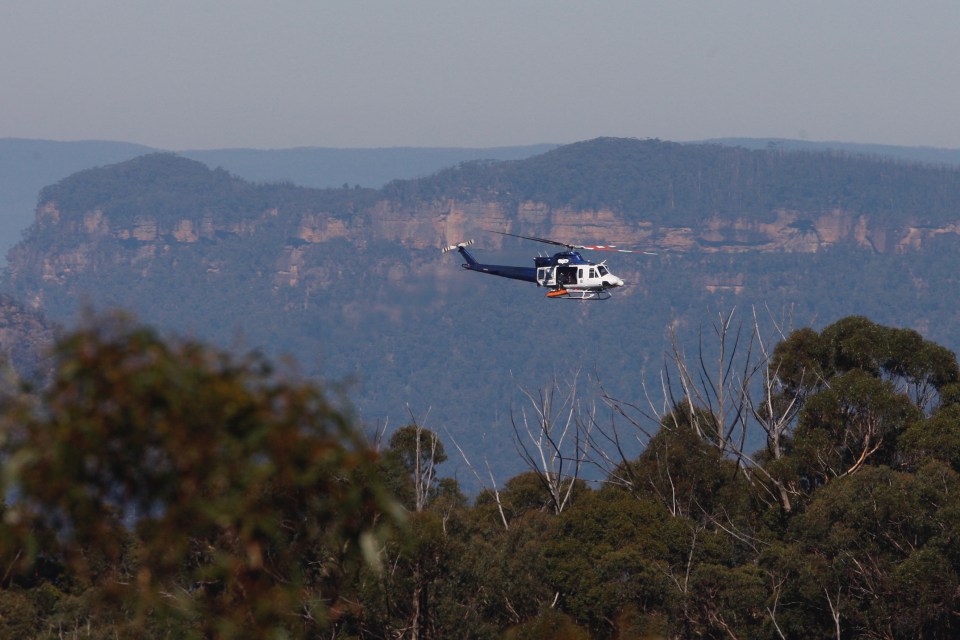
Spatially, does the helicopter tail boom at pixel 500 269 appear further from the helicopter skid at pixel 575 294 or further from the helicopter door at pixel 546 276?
the helicopter skid at pixel 575 294

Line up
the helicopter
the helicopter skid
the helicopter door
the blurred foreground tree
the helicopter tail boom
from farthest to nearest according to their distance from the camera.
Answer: the helicopter tail boom
the helicopter door
the helicopter
the helicopter skid
the blurred foreground tree

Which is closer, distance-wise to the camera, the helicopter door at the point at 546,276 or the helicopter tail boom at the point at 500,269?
the helicopter door at the point at 546,276

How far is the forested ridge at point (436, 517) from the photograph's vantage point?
5148mm

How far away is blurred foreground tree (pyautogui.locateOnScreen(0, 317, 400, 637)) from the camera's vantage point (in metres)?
5.07

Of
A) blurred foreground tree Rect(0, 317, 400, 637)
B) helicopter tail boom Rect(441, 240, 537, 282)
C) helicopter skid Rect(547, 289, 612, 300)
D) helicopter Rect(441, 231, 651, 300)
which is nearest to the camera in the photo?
blurred foreground tree Rect(0, 317, 400, 637)

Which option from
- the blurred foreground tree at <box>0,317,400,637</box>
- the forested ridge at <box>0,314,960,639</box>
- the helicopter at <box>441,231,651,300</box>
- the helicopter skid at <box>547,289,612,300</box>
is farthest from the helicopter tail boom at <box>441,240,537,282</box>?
the blurred foreground tree at <box>0,317,400,637</box>

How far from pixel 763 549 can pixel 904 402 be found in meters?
8.33

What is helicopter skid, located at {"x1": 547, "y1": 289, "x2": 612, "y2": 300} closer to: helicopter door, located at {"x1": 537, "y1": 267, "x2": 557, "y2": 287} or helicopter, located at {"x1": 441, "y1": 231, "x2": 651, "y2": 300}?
helicopter, located at {"x1": 441, "y1": 231, "x2": 651, "y2": 300}

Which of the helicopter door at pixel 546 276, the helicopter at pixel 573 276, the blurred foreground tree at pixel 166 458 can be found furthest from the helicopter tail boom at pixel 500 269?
the blurred foreground tree at pixel 166 458

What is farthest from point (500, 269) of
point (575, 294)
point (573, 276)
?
point (575, 294)

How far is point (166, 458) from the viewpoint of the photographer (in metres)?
5.18

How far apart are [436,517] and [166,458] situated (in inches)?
1140

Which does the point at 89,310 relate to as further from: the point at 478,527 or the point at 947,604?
the point at 478,527

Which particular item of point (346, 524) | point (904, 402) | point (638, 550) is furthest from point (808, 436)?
point (346, 524)
